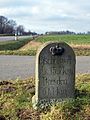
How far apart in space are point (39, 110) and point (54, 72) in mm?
708

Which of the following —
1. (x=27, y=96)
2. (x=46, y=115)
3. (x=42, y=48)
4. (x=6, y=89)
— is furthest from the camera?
(x=6, y=89)

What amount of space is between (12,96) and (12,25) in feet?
395

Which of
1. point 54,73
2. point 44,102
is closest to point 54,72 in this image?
point 54,73

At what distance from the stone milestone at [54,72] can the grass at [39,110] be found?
0.23 metres

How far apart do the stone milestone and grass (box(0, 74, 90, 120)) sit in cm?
23

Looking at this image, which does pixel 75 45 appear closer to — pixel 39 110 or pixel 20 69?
pixel 20 69

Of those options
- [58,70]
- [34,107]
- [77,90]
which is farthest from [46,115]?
[77,90]

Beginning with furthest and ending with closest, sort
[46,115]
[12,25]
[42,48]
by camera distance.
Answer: [12,25]
[42,48]
[46,115]

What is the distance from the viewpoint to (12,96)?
6926 mm

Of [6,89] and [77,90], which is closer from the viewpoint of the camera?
[77,90]

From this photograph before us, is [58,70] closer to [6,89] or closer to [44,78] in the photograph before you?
[44,78]

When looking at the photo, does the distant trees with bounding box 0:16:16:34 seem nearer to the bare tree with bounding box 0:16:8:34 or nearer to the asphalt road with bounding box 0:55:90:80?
the bare tree with bounding box 0:16:8:34

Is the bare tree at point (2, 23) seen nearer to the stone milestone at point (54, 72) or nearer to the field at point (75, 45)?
the field at point (75, 45)

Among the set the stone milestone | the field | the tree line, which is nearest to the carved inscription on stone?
the stone milestone
